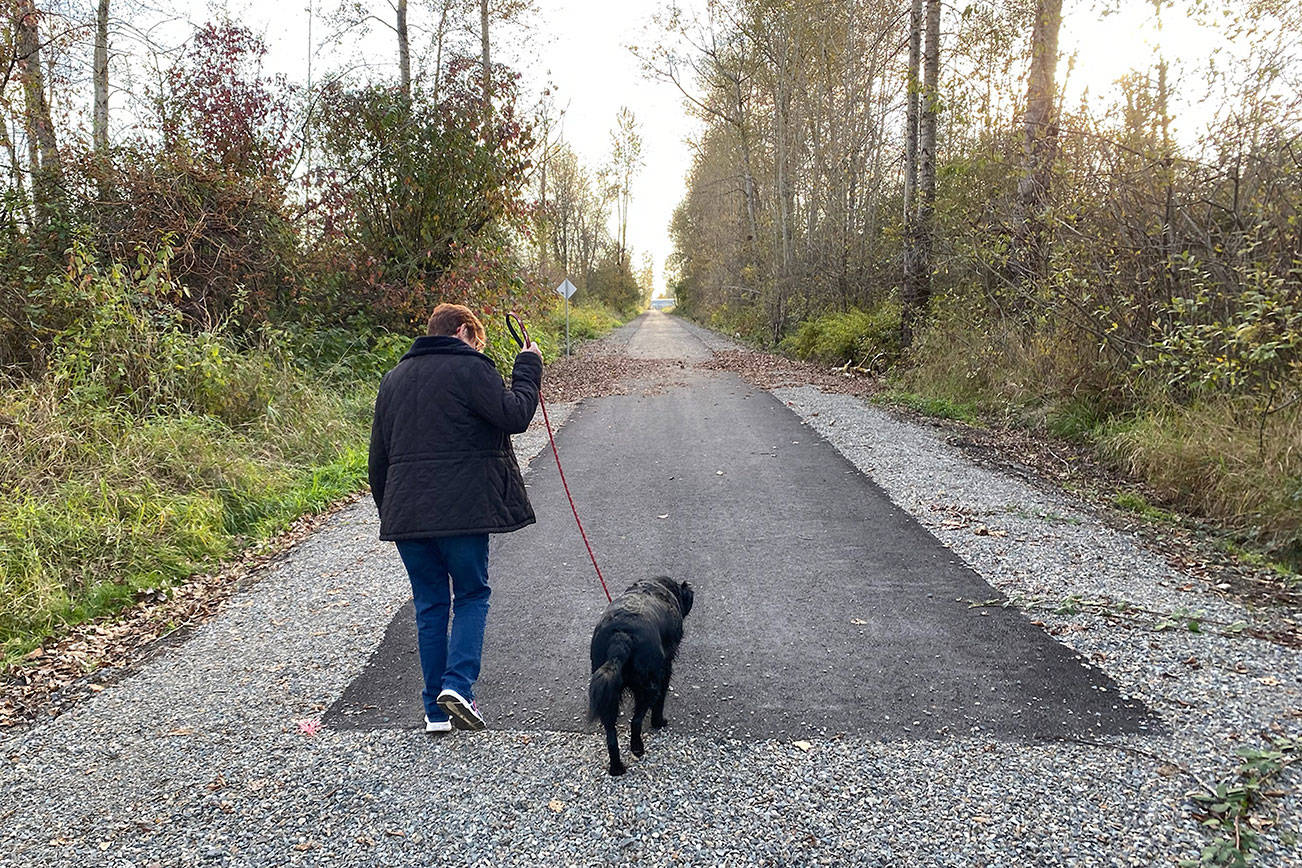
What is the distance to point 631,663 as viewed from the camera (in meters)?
3.07

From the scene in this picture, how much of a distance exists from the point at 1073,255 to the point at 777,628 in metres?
6.85

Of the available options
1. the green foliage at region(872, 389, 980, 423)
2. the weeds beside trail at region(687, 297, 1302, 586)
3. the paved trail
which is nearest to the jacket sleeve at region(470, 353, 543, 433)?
the paved trail

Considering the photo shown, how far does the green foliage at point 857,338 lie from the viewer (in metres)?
16.5

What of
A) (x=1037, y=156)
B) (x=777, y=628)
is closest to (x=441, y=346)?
(x=777, y=628)

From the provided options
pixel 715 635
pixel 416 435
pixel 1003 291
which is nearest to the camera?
pixel 416 435

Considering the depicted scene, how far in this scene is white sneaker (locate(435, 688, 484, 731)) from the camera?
3.49 m

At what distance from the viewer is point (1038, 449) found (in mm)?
8773

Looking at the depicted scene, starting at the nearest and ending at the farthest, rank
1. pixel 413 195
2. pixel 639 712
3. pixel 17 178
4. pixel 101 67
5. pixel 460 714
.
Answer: pixel 639 712, pixel 460 714, pixel 17 178, pixel 101 67, pixel 413 195

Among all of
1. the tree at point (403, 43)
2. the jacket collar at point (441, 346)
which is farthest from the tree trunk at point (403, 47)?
the jacket collar at point (441, 346)

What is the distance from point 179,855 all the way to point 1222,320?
8997 mm

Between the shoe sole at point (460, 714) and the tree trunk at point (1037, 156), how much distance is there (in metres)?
8.72

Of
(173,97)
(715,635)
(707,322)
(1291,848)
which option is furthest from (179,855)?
(707,322)

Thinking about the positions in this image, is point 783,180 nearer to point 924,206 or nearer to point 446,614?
point 924,206

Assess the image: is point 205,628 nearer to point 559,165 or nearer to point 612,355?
point 612,355
